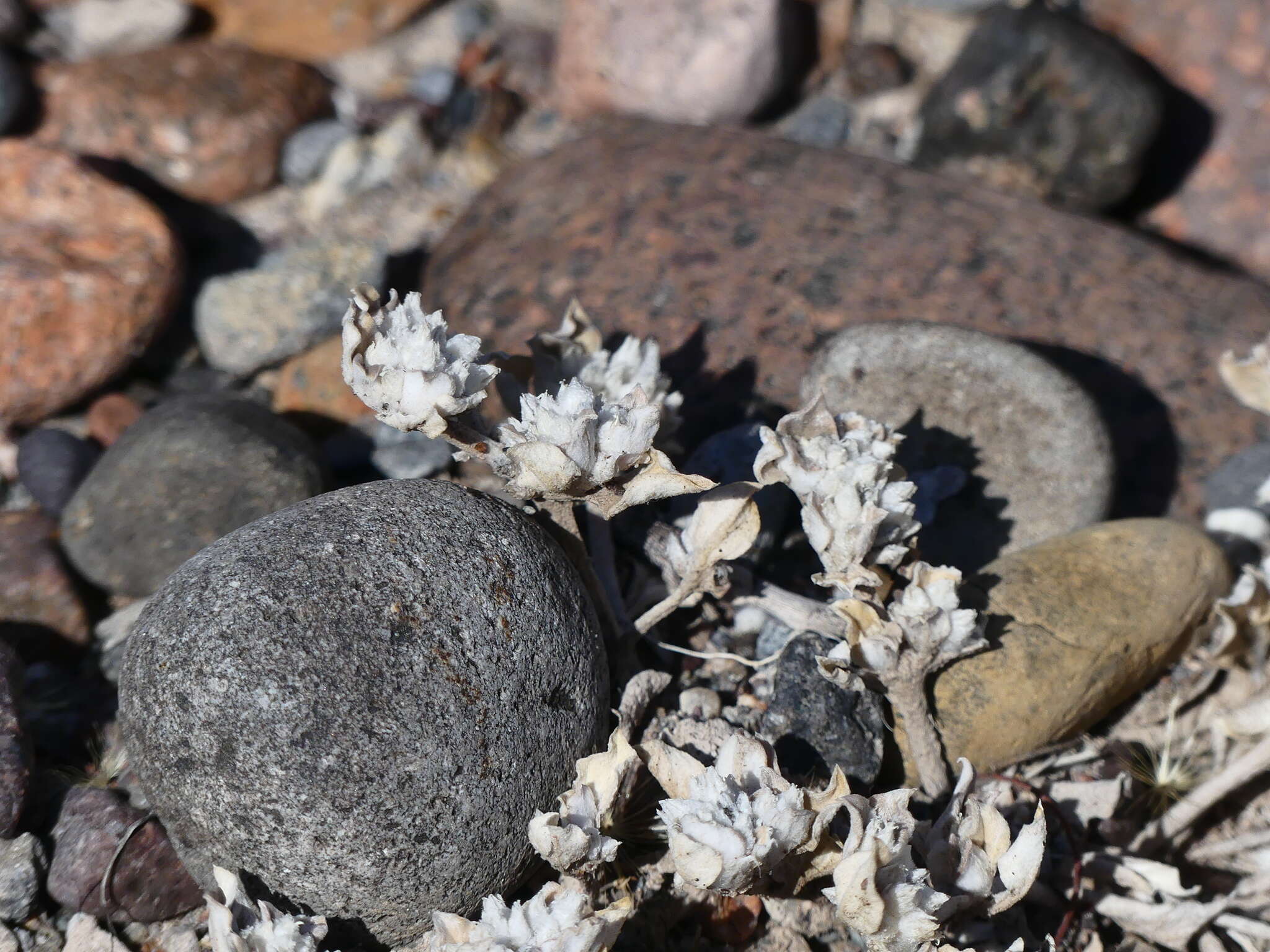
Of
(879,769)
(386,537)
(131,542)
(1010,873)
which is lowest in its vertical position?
(131,542)

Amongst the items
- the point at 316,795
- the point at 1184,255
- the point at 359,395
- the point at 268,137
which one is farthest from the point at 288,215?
the point at 1184,255

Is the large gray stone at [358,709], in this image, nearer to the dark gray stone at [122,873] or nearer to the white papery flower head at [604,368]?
the dark gray stone at [122,873]

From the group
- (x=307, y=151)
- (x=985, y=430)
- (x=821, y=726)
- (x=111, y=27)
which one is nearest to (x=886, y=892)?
(x=821, y=726)

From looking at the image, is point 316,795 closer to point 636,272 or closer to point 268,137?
point 636,272

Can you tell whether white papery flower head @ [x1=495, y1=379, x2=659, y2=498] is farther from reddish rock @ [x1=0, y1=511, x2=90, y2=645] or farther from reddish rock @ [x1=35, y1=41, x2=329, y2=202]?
reddish rock @ [x1=35, y1=41, x2=329, y2=202]

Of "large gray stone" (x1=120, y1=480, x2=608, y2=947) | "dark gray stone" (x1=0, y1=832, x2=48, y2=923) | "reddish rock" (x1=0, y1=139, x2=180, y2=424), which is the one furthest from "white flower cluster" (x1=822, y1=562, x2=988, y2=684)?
"reddish rock" (x1=0, y1=139, x2=180, y2=424)

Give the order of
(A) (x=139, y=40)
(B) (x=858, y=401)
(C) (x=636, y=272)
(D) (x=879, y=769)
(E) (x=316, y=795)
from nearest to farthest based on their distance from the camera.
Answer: (E) (x=316, y=795), (D) (x=879, y=769), (B) (x=858, y=401), (C) (x=636, y=272), (A) (x=139, y=40)
